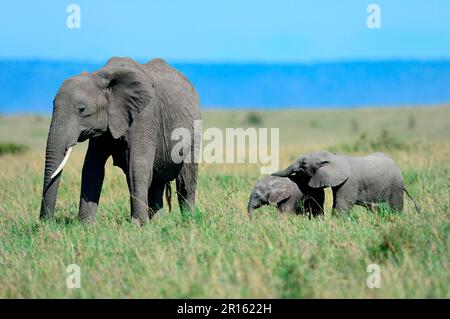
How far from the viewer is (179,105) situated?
387 inches

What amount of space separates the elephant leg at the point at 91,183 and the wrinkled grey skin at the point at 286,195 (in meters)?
1.82

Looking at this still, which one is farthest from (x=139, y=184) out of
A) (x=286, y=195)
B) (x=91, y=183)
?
(x=286, y=195)

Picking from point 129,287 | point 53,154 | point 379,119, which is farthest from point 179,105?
point 379,119

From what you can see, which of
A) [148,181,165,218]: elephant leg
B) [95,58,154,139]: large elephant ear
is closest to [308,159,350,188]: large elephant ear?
[148,181,165,218]: elephant leg

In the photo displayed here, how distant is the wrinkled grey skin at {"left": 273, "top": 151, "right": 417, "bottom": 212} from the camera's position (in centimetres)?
934

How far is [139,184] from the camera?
28.7 ft

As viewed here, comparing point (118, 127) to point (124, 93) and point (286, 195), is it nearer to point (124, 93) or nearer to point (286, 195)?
point (124, 93)

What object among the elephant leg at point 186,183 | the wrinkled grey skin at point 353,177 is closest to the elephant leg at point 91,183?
the elephant leg at point 186,183

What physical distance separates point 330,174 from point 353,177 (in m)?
0.34

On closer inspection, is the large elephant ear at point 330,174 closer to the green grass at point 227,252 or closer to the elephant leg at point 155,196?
the green grass at point 227,252

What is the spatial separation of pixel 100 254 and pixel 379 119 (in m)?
43.8

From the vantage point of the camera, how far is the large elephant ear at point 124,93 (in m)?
8.84

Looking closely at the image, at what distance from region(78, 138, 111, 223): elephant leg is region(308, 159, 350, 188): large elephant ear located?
2.42m
